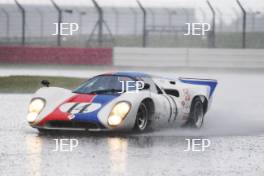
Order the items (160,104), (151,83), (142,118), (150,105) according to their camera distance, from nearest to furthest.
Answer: (142,118), (150,105), (160,104), (151,83)

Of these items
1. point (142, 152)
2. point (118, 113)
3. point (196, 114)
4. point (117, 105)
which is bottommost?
point (142, 152)

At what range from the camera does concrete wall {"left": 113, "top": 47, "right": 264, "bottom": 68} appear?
119 ft

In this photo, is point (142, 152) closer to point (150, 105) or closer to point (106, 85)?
point (150, 105)

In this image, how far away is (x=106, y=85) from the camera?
45.5 ft

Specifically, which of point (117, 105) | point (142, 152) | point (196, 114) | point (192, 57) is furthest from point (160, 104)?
point (192, 57)

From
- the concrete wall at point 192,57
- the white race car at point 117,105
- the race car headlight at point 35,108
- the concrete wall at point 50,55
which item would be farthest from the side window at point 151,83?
the concrete wall at point 50,55

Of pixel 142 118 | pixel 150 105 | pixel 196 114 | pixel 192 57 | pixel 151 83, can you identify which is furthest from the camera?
pixel 192 57

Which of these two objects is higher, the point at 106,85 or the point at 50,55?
the point at 106,85

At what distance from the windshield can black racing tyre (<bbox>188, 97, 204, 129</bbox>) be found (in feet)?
4.71

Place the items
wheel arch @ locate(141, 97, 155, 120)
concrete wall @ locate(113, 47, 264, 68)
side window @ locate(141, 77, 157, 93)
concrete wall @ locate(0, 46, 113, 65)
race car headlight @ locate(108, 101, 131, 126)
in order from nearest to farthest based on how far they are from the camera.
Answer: race car headlight @ locate(108, 101, 131, 126)
wheel arch @ locate(141, 97, 155, 120)
side window @ locate(141, 77, 157, 93)
concrete wall @ locate(113, 47, 264, 68)
concrete wall @ locate(0, 46, 113, 65)

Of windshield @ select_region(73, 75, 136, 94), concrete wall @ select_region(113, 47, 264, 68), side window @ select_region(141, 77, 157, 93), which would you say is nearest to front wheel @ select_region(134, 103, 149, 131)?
windshield @ select_region(73, 75, 136, 94)

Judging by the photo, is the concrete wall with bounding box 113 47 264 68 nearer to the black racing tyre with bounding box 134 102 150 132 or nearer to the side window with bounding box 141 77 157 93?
the side window with bounding box 141 77 157 93

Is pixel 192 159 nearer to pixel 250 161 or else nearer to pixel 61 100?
pixel 250 161

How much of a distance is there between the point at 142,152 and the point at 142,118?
2.41 meters
